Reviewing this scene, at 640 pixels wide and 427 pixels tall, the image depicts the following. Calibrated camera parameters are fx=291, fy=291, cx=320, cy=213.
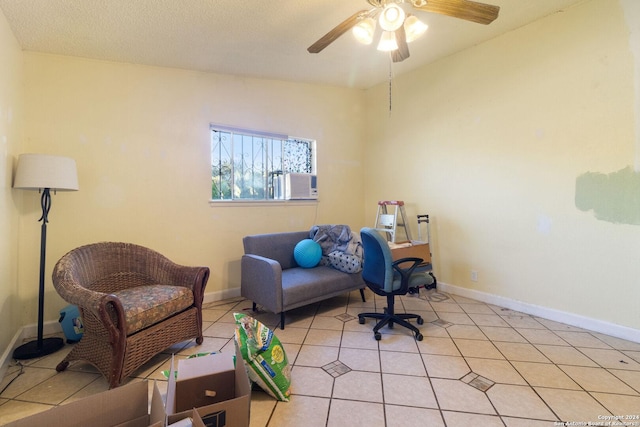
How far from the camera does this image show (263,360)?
65.2 inches

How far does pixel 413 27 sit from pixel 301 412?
2576mm

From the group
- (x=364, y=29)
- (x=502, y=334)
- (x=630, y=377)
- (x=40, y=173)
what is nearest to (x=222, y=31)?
(x=364, y=29)

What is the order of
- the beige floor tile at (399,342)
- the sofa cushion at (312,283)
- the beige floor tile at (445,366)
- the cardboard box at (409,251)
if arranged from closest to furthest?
the beige floor tile at (445,366) → the beige floor tile at (399,342) → the sofa cushion at (312,283) → the cardboard box at (409,251)

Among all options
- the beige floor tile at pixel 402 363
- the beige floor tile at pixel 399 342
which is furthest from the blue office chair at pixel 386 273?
the beige floor tile at pixel 402 363

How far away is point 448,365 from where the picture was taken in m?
2.01

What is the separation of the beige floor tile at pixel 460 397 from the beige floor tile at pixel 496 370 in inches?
8.5

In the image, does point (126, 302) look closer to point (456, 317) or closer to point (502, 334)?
point (456, 317)

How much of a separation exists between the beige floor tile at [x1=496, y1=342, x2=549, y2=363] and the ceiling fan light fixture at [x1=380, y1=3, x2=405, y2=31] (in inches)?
95.6

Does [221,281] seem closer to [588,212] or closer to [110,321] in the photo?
[110,321]

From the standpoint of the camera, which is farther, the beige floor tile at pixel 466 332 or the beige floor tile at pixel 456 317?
the beige floor tile at pixel 456 317

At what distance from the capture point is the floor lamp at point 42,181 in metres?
2.08

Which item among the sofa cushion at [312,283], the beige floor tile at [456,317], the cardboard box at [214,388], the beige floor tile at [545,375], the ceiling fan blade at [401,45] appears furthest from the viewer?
the beige floor tile at [456,317]

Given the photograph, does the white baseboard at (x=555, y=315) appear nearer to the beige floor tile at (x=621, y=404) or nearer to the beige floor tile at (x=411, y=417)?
the beige floor tile at (x=621, y=404)

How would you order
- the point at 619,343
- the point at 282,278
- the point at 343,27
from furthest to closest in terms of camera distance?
the point at 282,278 < the point at 619,343 < the point at 343,27
